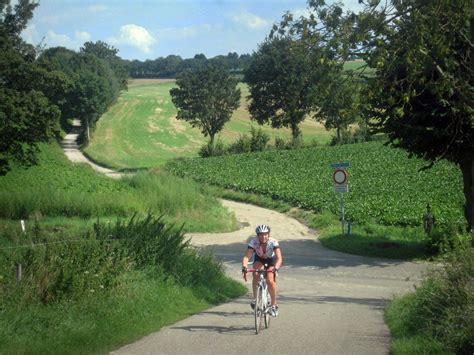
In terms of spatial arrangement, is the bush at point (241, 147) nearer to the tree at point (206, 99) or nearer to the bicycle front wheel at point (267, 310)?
the tree at point (206, 99)

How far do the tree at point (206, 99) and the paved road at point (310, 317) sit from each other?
60.4m

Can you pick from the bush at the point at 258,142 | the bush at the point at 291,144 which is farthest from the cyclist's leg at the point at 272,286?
the bush at the point at 258,142

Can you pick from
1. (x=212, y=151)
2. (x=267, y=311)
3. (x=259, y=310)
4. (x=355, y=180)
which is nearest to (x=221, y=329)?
(x=259, y=310)

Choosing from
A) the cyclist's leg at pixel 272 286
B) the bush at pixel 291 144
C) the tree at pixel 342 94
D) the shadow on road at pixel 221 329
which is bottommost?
the shadow on road at pixel 221 329

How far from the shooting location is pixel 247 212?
44344 millimetres

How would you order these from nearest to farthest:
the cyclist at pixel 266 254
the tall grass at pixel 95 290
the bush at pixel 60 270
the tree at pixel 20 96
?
the tall grass at pixel 95 290
the bush at pixel 60 270
the cyclist at pixel 266 254
the tree at pixel 20 96

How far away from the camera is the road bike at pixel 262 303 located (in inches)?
420

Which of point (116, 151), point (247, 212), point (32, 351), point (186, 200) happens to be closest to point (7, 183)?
point (186, 200)

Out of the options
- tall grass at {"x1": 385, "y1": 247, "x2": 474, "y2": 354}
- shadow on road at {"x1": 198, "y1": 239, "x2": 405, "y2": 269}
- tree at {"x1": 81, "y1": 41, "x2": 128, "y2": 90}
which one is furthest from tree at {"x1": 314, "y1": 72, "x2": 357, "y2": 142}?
tree at {"x1": 81, "y1": 41, "x2": 128, "y2": 90}

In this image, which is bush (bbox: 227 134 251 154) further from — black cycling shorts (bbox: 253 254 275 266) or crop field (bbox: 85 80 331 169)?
black cycling shorts (bbox: 253 254 275 266)

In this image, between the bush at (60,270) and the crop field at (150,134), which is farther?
the crop field at (150,134)

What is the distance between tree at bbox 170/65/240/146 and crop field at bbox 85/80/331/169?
10.7ft

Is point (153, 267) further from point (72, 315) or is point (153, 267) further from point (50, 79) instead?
point (50, 79)

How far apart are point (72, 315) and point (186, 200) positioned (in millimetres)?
28825
